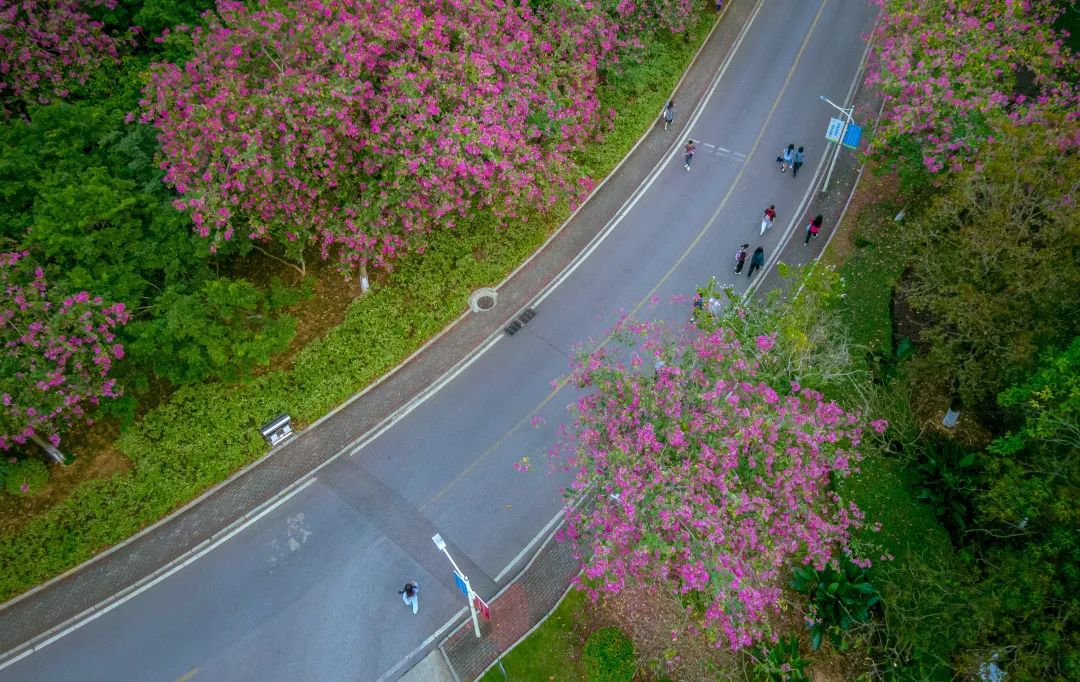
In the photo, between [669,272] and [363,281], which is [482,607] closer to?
[363,281]

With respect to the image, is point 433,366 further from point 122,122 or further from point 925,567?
point 925,567

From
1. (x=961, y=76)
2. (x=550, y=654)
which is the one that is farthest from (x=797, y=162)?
(x=550, y=654)

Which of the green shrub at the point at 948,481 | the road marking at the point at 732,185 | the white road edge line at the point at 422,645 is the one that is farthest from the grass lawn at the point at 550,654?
the green shrub at the point at 948,481

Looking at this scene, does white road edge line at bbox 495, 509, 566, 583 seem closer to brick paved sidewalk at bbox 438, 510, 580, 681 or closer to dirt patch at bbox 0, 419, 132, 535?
brick paved sidewalk at bbox 438, 510, 580, 681

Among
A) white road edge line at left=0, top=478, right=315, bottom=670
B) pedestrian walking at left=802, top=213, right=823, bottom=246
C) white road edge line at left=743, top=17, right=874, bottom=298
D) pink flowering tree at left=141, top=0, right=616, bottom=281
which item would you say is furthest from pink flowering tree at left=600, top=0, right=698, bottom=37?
white road edge line at left=0, top=478, right=315, bottom=670

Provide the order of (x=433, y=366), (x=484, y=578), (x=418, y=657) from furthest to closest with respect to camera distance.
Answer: (x=433, y=366) → (x=484, y=578) → (x=418, y=657)

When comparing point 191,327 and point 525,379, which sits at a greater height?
point 191,327

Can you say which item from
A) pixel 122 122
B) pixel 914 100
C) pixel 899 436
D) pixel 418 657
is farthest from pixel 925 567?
pixel 122 122
